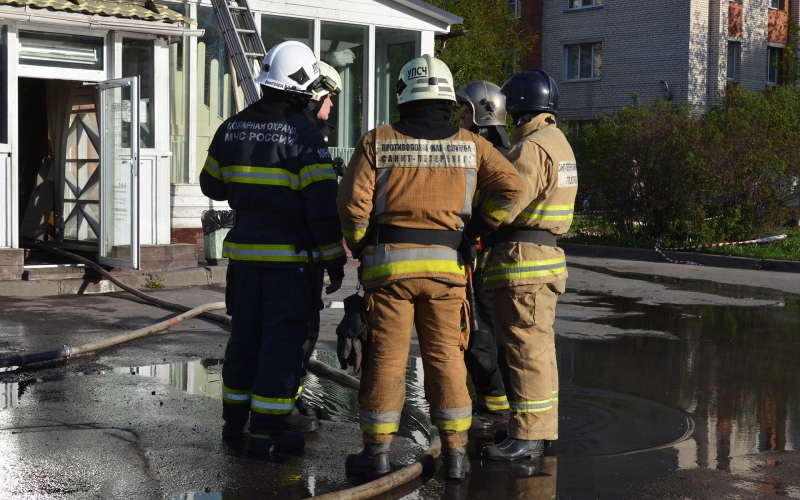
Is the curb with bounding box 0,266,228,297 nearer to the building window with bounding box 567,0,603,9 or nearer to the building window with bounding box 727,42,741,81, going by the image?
the building window with bounding box 567,0,603,9

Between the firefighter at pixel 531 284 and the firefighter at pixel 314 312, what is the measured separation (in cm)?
97

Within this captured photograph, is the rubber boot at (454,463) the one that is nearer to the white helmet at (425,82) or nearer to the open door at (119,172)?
the white helmet at (425,82)

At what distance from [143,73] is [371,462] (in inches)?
349

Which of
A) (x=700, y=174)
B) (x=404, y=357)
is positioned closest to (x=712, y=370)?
(x=404, y=357)

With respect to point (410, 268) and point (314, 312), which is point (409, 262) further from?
point (314, 312)

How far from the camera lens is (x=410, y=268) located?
468 cm

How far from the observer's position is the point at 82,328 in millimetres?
8766

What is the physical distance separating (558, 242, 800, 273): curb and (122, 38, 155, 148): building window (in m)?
7.20

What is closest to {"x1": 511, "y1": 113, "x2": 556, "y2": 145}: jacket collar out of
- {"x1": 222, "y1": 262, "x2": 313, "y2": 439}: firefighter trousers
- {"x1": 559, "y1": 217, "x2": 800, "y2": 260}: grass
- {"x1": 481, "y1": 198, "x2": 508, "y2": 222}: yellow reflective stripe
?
{"x1": 481, "y1": 198, "x2": 508, "y2": 222}: yellow reflective stripe

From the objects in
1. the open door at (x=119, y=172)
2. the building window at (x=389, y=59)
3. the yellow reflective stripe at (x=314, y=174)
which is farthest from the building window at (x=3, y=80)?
the yellow reflective stripe at (x=314, y=174)

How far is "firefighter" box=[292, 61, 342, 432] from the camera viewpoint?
5.41 m

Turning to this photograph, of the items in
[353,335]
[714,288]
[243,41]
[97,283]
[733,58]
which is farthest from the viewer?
[733,58]

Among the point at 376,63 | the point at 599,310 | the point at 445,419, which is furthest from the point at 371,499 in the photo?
the point at 376,63

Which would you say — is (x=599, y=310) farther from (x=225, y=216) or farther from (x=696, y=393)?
(x=225, y=216)
